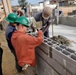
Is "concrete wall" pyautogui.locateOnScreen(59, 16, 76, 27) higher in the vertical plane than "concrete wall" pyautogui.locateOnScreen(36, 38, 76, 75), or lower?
lower

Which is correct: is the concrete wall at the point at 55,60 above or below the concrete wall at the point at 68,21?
above

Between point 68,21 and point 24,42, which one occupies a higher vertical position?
point 24,42

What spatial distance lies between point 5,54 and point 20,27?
4.77 metres

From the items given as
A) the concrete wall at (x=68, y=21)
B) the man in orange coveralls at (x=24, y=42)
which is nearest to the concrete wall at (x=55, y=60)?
the man in orange coveralls at (x=24, y=42)

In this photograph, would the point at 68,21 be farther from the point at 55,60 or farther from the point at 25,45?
the point at 55,60

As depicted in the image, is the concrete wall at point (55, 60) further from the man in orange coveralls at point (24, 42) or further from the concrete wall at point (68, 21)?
the concrete wall at point (68, 21)

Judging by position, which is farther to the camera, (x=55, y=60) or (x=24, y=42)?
(x=24, y=42)

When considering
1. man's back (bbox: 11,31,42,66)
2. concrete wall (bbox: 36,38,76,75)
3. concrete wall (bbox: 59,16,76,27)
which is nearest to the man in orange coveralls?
man's back (bbox: 11,31,42,66)

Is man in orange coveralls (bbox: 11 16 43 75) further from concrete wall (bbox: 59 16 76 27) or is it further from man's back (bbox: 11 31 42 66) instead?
concrete wall (bbox: 59 16 76 27)

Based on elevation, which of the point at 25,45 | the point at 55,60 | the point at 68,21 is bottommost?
the point at 68,21

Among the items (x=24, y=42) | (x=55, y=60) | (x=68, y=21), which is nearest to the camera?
(x=55, y=60)

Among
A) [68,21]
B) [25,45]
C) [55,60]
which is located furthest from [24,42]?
[68,21]

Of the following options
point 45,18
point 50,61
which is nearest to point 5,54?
point 45,18

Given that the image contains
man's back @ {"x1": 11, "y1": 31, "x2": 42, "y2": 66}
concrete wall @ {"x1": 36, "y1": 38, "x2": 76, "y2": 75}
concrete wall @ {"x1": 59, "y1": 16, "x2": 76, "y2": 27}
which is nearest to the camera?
concrete wall @ {"x1": 36, "y1": 38, "x2": 76, "y2": 75}
